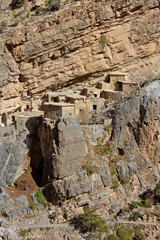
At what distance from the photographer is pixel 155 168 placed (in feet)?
77.8

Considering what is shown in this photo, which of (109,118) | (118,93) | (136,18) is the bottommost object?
(109,118)

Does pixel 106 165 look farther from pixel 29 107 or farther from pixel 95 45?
pixel 95 45

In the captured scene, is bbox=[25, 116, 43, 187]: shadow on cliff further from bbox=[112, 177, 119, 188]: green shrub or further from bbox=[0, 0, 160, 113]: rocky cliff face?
bbox=[112, 177, 119, 188]: green shrub

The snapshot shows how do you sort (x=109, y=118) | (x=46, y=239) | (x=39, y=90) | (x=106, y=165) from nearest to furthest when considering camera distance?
(x=46, y=239) → (x=106, y=165) → (x=109, y=118) → (x=39, y=90)

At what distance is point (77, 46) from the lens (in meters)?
26.6

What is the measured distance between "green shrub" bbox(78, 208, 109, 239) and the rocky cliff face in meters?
11.1

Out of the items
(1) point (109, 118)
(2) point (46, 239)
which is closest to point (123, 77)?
(1) point (109, 118)

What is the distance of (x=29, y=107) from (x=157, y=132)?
1041cm

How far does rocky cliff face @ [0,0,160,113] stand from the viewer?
2625 cm

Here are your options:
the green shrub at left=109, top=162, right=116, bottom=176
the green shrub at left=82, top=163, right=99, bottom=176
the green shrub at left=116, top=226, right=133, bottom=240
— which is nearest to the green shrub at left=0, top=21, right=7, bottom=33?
the green shrub at left=82, top=163, right=99, bottom=176

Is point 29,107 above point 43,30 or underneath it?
underneath

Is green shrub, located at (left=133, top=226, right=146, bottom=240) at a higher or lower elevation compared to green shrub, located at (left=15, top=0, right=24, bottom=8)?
lower

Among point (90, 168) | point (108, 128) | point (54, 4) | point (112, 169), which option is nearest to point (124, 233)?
point (112, 169)

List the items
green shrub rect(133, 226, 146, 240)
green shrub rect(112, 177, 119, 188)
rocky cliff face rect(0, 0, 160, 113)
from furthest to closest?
rocky cliff face rect(0, 0, 160, 113), green shrub rect(112, 177, 119, 188), green shrub rect(133, 226, 146, 240)
